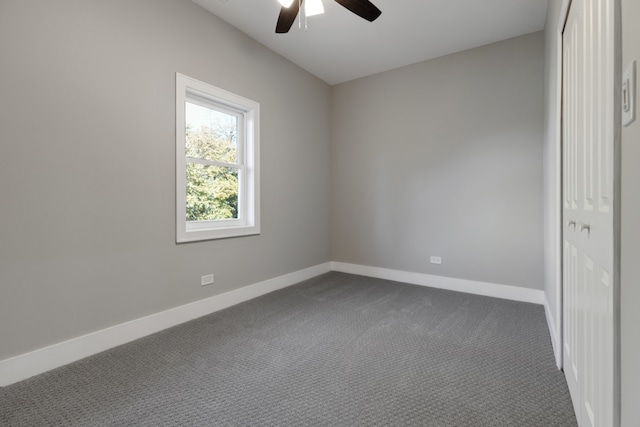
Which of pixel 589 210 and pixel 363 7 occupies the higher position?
pixel 363 7

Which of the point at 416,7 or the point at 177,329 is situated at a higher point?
the point at 416,7

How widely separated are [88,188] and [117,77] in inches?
33.4

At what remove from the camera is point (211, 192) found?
10.1ft

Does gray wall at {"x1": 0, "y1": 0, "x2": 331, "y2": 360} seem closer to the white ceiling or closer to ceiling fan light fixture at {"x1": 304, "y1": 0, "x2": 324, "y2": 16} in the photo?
the white ceiling

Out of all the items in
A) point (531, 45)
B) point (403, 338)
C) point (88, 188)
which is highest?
point (531, 45)

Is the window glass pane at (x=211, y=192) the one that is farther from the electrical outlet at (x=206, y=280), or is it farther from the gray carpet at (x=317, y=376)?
the gray carpet at (x=317, y=376)

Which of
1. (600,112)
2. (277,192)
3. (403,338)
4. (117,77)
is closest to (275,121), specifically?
(277,192)

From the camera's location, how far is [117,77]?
224 cm

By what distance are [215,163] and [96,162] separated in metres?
1.07

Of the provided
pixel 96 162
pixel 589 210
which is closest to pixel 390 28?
pixel 589 210

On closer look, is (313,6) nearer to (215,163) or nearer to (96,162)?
(215,163)

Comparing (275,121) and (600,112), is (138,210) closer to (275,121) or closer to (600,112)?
(275,121)

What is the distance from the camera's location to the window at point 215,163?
105 inches
